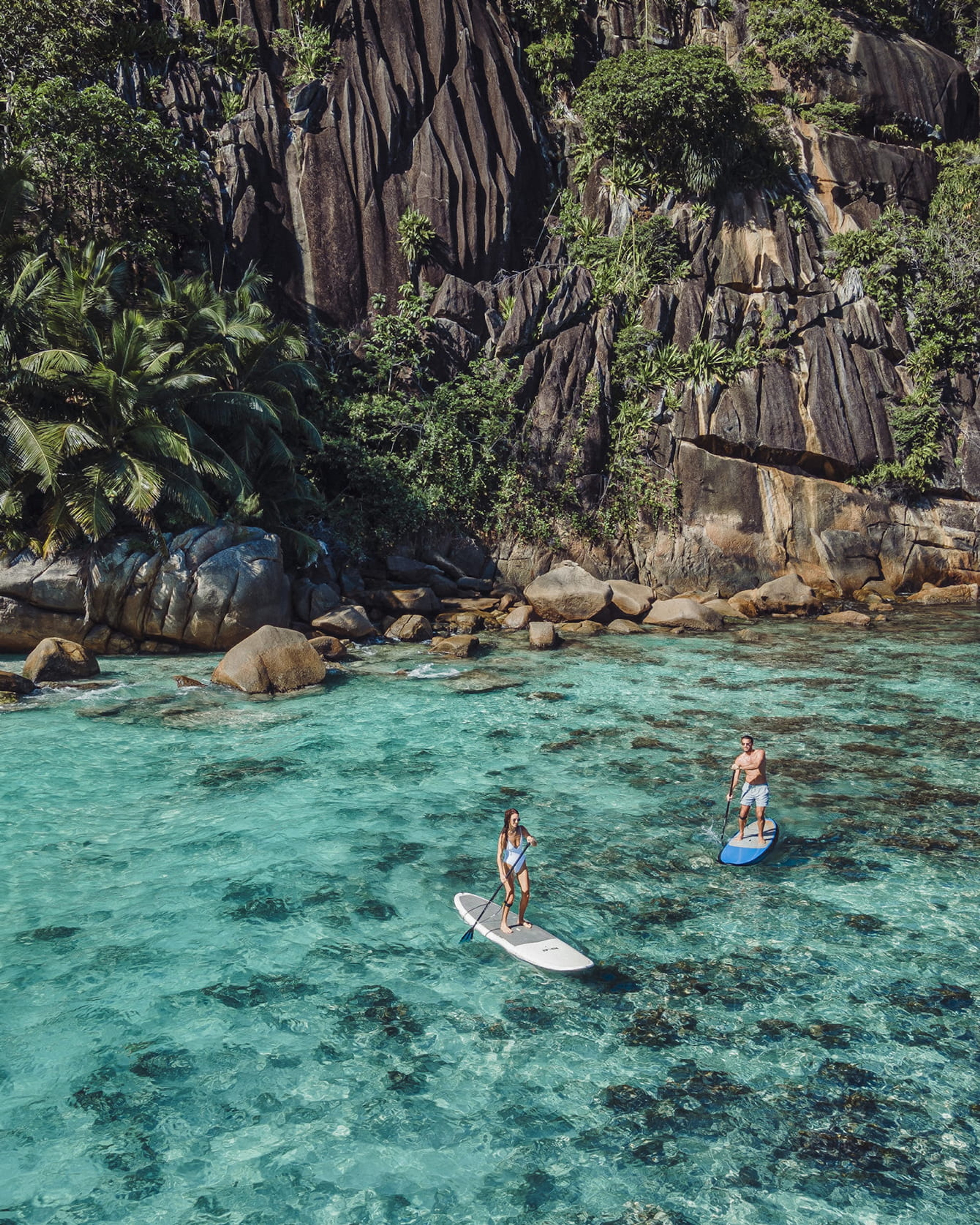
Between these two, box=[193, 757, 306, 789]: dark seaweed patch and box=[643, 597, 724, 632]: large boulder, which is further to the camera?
box=[643, 597, 724, 632]: large boulder

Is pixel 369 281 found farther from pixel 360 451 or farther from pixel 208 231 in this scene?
pixel 360 451

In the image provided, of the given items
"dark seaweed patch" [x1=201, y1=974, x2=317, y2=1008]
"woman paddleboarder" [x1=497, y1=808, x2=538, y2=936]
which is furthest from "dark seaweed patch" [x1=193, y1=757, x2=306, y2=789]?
"woman paddleboarder" [x1=497, y1=808, x2=538, y2=936]

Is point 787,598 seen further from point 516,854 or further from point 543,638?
point 516,854

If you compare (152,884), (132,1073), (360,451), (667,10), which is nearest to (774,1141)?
(132,1073)

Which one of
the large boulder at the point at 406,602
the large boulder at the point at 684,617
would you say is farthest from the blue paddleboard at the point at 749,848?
the large boulder at the point at 406,602

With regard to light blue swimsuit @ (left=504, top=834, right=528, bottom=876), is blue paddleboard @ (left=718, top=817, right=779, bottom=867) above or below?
below

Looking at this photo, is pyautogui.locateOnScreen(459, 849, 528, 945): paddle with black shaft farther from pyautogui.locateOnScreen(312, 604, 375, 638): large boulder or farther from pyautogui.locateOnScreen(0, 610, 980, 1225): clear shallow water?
pyautogui.locateOnScreen(312, 604, 375, 638): large boulder

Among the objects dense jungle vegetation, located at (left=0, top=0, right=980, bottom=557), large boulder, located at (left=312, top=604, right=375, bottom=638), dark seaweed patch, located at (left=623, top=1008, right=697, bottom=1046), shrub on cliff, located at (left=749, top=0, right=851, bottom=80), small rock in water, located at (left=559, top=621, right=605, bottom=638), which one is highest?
shrub on cliff, located at (left=749, top=0, right=851, bottom=80)
